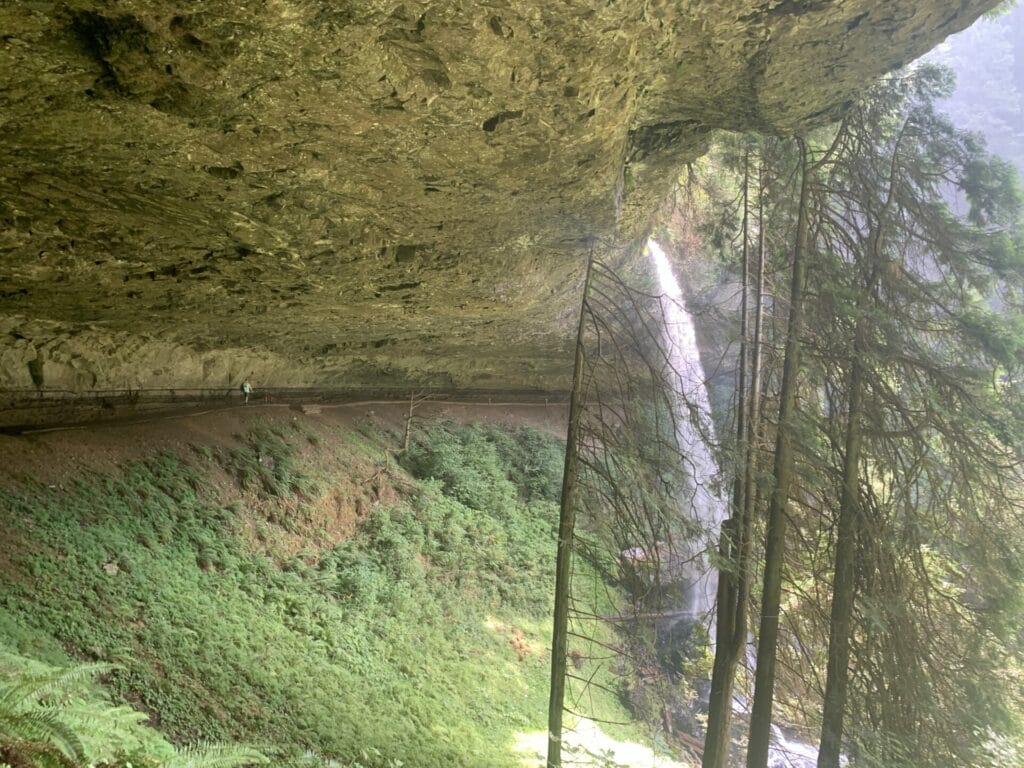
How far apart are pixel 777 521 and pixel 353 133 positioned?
7029 mm

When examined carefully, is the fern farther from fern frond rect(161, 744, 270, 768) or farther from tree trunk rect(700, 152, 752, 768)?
tree trunk rect(700, 152, 752, 768)

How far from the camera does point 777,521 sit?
8680 mm

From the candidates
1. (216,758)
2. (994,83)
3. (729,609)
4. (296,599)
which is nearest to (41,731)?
(216,758)

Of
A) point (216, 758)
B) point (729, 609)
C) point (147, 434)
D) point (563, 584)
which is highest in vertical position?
point (147, 434)

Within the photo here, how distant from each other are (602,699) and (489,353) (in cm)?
811

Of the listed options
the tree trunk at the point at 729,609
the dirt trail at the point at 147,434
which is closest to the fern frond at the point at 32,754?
the dirt trail at the point at 147,434

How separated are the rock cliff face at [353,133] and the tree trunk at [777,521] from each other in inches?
85.0

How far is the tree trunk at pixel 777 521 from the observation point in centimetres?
848

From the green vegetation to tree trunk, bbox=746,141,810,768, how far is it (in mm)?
3866

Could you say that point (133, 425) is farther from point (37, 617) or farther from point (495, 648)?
Result: point (495, 648)

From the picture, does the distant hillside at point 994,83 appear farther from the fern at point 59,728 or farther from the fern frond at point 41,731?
the fern frond at point 41,731

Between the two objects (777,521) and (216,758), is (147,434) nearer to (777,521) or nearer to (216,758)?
(216,758)

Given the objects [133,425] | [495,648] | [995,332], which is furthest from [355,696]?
[995,332]

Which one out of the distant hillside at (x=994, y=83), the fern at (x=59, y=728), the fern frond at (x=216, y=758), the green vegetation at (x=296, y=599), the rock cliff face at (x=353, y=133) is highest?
the distant hillside at (x=994, y=83)
